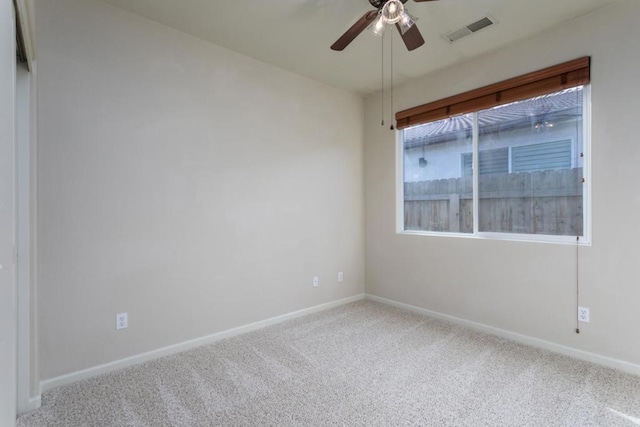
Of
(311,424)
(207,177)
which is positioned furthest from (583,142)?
(207,177)

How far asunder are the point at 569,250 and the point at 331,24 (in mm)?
2631

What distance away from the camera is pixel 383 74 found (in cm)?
339

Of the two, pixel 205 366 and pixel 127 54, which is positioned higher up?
pixel 127 54

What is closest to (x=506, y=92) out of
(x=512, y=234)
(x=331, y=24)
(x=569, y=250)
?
(x=512, y=234)

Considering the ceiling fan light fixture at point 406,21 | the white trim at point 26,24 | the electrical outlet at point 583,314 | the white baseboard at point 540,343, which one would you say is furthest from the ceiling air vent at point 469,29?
the white trim at point 26,24

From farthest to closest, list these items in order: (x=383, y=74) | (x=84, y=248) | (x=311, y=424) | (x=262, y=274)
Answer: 1. (x=383, y=74)
2. (x=262, y=274)
3. (x=84, y=248)
4. (x=311, y=424)

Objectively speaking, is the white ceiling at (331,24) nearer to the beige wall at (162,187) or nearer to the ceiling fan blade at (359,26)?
the beige wall at (162,187)

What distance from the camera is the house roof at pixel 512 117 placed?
258 cm

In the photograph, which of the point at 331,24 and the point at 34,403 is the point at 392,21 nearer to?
the point at 331,24

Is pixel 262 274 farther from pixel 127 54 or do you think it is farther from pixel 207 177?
pixel 127 54

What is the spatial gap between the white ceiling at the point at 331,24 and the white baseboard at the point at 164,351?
8.56ft

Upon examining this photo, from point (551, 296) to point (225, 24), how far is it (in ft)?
11.4

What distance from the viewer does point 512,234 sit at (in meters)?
2.90

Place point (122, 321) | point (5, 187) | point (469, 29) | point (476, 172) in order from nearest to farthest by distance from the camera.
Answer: point (5, 187), point (122, 321), point (469, 29), point (476, 172)
